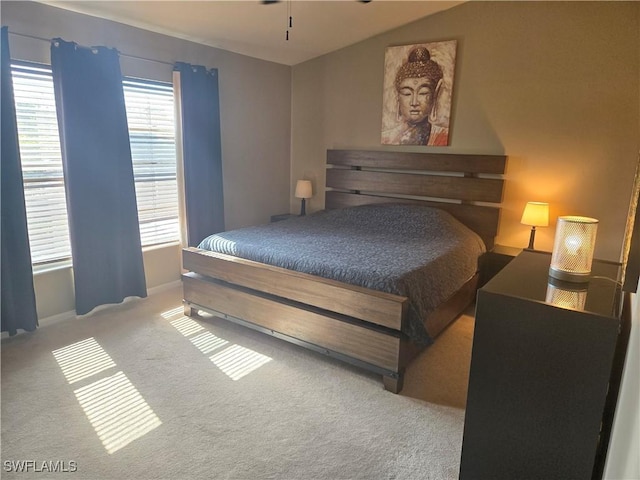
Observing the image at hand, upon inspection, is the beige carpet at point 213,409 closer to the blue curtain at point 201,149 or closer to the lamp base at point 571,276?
the lamp base at point 571,276

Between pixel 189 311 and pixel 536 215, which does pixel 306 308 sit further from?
pixel 536 215

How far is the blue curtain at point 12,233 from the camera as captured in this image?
2625 millimetres

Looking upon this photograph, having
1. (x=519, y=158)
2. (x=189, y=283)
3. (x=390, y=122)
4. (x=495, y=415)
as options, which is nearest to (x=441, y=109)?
(x=390, y=122)

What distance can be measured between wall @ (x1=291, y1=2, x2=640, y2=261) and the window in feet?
7.20

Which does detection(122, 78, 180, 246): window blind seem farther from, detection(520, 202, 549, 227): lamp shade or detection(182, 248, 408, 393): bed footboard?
detection(520, 202, 549, 227): lamp shade

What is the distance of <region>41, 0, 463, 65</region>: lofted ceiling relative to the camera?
10.1 feet

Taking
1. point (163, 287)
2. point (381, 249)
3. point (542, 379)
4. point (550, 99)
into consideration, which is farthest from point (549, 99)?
point (163, 287)

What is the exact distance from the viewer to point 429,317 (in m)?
2.54

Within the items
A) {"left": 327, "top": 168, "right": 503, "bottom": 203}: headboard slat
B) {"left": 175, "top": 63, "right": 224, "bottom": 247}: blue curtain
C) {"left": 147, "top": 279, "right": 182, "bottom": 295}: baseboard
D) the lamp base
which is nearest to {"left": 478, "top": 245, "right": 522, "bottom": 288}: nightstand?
{"left": 327, "top": 168, "right": 503, "bottom": 203}: headboard slat

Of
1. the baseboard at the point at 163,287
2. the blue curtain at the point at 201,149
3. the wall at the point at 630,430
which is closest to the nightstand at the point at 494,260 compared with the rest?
the wall at the point at 630,430

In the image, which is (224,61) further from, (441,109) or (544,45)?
(544,45)

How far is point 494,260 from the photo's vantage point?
3.47 m

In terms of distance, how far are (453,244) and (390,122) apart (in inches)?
60.6

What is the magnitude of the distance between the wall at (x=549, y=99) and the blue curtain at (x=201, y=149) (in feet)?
5.56
